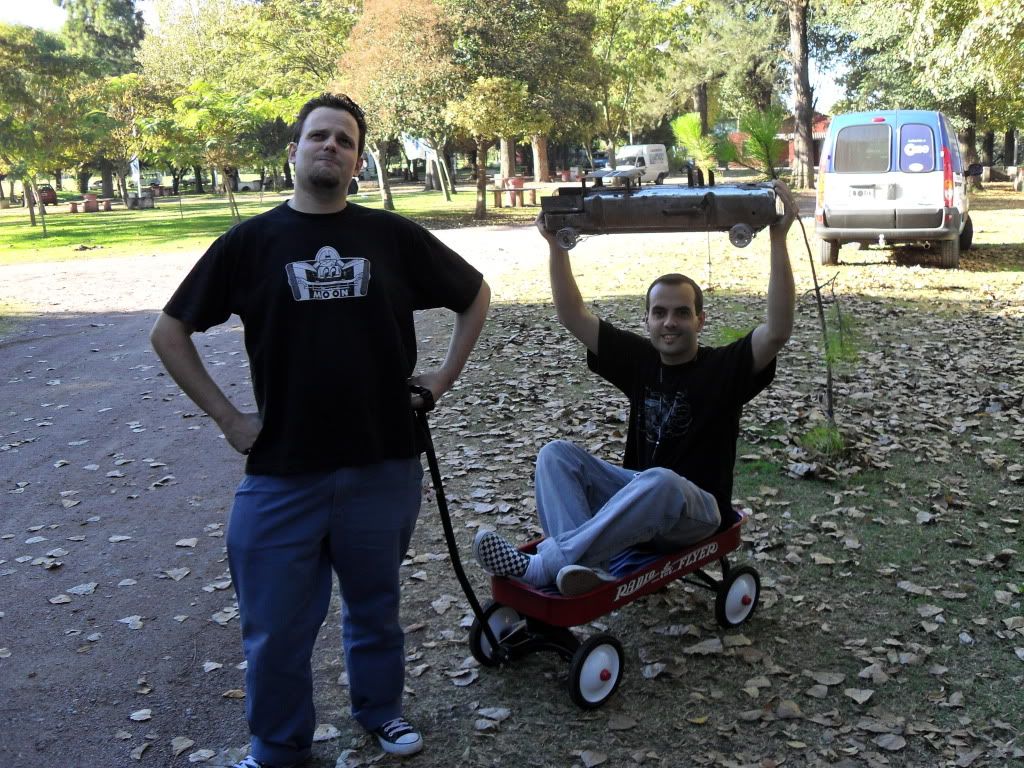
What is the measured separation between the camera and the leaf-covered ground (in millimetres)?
3729

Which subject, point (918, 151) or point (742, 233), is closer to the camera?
point (742, 233)

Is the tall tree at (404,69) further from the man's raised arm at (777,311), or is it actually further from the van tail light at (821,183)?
the man's raised arm at (777,311)

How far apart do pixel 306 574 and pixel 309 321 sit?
0.81m

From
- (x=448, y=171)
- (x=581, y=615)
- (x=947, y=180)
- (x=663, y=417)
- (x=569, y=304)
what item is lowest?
(x=581, y=615)

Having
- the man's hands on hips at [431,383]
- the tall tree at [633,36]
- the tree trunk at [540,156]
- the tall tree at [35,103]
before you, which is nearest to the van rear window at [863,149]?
the man's hands on hips at [431,383]

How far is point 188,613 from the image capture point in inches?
192

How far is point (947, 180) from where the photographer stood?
1459 cm

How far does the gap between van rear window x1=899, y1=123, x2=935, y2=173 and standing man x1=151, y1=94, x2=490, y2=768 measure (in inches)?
523

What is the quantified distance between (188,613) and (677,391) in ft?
8.58

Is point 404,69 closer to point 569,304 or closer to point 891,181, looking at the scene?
point 891,181

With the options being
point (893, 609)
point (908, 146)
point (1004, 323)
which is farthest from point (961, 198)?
point (893, 609)

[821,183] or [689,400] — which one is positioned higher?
[821,183]

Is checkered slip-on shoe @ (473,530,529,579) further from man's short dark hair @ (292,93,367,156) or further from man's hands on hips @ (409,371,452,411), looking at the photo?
man's short dark hair @ (292,93,367,156)

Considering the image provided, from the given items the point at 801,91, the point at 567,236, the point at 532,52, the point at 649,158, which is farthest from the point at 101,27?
the point at 567,236
